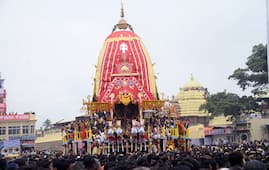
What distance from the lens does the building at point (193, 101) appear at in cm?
6981

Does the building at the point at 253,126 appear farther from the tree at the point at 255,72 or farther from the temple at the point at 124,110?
the temple at the point at 124,110

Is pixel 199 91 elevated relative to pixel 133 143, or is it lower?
elevated

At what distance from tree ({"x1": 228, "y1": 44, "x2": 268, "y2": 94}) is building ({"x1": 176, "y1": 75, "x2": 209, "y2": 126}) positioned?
685 inches

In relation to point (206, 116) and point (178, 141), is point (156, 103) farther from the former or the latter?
point (206, 116)

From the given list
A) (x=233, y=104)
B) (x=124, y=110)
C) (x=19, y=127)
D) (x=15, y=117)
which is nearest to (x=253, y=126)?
(x=233, y=104)

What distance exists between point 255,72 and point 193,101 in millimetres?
24235

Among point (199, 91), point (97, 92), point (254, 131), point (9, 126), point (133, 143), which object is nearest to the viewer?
point (133, 143)

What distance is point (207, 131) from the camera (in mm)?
59156

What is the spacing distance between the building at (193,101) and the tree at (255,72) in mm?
17388

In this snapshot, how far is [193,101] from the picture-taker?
7256 cm

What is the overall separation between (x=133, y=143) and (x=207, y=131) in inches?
907

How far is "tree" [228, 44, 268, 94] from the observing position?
4778 cm

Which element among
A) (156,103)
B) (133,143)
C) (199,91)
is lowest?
(133,143)

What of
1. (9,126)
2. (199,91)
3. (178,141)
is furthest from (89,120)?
(199,91)
